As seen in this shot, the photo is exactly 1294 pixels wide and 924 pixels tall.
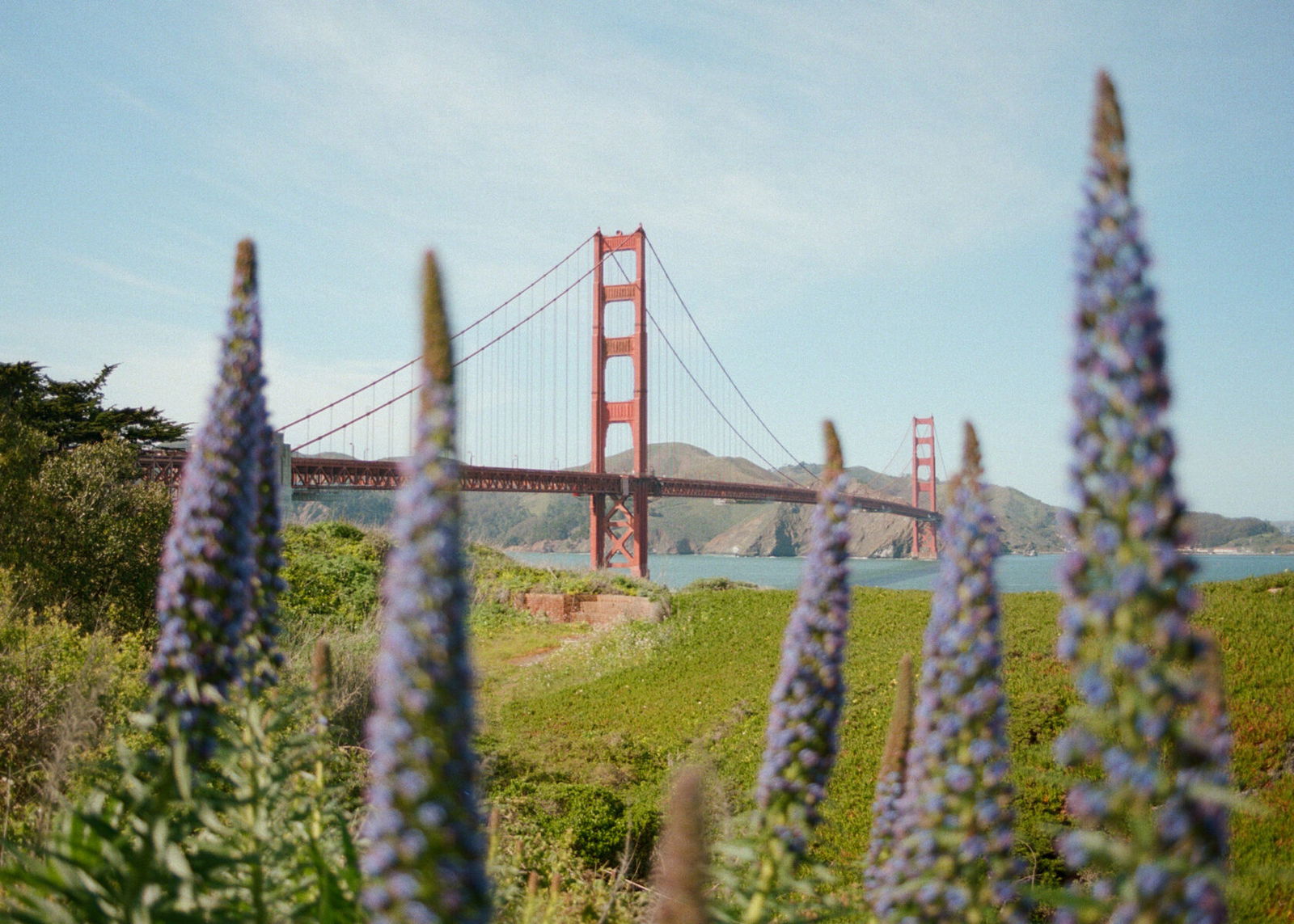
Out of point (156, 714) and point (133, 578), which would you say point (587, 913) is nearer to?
point (156, 714)

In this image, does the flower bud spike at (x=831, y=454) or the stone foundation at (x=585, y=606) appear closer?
the flower bud spike at (x=831, y=454)

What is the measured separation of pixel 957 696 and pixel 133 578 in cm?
1361

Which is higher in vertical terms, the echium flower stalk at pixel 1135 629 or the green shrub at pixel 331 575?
the echium flower stalk at pixel 1135 629

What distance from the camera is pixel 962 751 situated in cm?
171

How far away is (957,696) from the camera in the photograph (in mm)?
1725

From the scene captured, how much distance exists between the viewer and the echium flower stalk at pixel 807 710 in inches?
79.7

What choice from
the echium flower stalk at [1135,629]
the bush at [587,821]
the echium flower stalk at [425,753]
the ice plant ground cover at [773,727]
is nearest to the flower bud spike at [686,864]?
the ice plant ground cover at [773,727]

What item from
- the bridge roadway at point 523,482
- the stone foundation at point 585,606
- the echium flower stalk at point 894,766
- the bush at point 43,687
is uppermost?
the bridge roadway at point 523,482

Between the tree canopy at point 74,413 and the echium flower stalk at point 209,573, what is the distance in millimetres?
19851

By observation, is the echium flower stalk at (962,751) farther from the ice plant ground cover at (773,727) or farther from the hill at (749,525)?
the hill at (749,525)

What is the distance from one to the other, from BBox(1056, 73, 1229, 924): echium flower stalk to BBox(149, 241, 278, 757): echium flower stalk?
1658 mm

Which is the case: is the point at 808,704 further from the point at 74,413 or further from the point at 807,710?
the point at 74,413

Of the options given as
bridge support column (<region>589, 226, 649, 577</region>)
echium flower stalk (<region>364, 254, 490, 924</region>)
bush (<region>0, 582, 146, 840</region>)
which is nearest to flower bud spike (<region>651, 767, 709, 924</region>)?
echium flower stalk (<region>364, 254, 490, 924</region>)

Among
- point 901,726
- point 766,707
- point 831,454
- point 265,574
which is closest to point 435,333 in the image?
point 831,454
